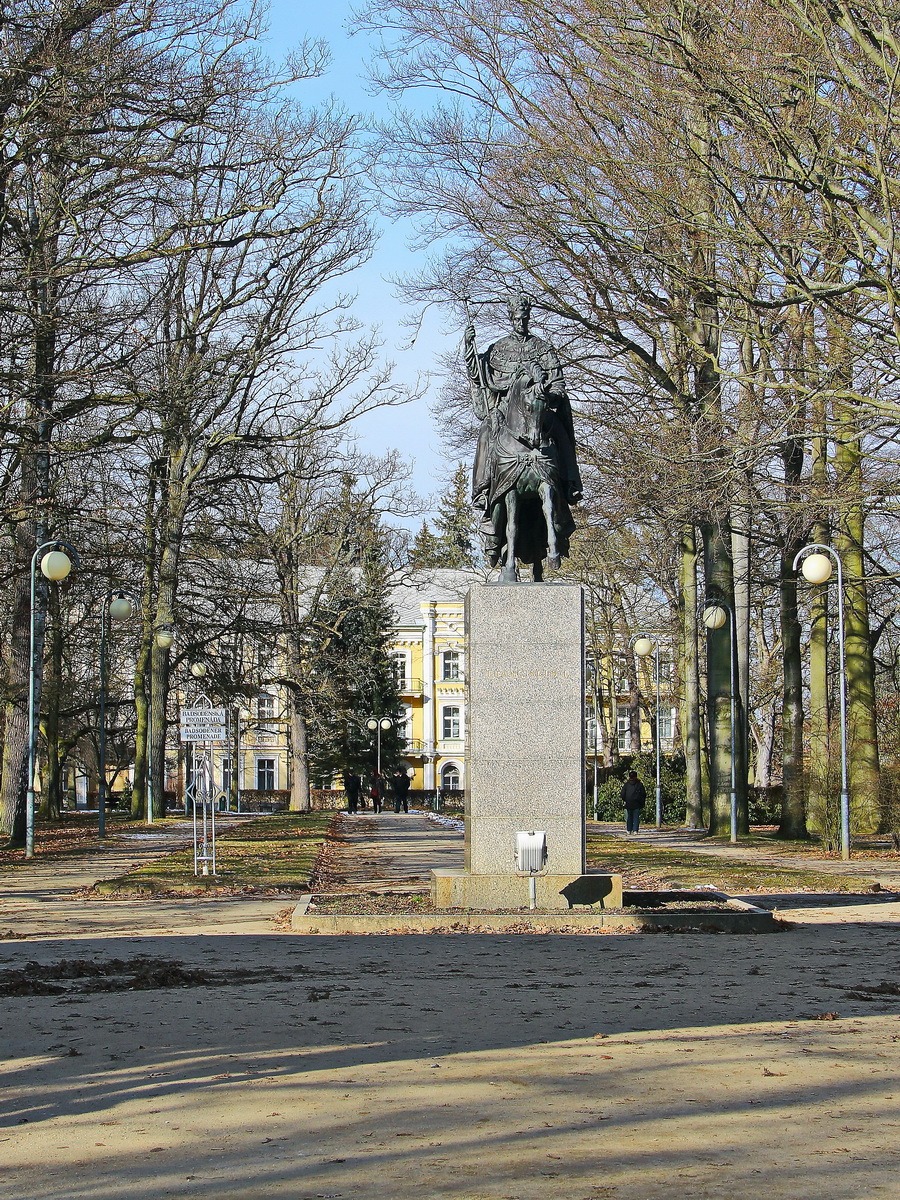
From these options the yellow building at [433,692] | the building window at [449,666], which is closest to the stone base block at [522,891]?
the yellow building at [433,692]

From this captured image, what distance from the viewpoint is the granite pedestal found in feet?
45.0

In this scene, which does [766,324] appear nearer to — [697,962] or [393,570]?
[697,962]

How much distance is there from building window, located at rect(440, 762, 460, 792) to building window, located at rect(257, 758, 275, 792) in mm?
11439

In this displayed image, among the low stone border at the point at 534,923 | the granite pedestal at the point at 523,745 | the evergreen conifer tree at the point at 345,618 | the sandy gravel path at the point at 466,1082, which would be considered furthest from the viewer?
the evergreen conifer tree at the point at 345,618

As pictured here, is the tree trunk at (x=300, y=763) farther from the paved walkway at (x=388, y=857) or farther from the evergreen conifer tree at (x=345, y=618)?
the paved walkway at (x=388, y=857)

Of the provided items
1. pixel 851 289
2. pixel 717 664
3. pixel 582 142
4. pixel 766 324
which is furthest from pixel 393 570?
pixel 851 289

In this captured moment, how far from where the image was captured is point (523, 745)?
13781 mm

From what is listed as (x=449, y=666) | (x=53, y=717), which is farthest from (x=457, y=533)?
(x=53, y=717)

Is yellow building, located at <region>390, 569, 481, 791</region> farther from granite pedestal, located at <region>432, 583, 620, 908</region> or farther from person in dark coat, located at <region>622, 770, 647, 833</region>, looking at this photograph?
granite pedestal, located at <region>432, 583, 620, 908</region>

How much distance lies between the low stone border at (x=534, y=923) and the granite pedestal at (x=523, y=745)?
47cm

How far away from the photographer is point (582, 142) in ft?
78.9

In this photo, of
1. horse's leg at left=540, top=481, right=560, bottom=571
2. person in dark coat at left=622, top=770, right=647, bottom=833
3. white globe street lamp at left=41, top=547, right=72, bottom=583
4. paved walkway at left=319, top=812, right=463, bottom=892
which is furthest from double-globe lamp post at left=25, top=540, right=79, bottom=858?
person in dark coat at left=622, top=770, right=647, bottom=833

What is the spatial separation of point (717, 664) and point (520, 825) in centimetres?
1680

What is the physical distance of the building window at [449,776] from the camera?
9746 centimetres
